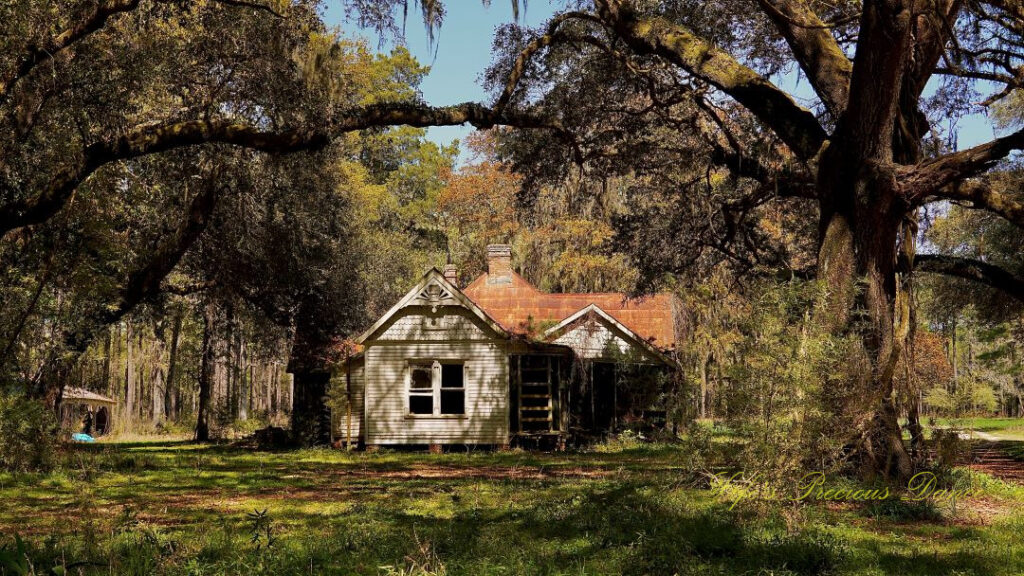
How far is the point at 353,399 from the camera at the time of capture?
23625 mm

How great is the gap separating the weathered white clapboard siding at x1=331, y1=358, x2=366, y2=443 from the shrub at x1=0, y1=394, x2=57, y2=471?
949 centimetres

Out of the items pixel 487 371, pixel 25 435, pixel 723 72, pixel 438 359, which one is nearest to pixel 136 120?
pixel 25 435

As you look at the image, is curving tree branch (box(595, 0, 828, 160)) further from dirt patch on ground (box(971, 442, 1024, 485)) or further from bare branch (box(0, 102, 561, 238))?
dirt patch on ground (box(971, 442, 1024, 485))

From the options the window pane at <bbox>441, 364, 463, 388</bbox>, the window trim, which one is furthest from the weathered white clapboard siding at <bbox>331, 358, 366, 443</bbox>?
the window pane at <bbox>441, 364, 463, 388</bbox>

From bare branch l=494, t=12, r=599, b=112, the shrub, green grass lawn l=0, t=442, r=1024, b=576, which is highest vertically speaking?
bare branch l=494, t=12, r=599, b=112

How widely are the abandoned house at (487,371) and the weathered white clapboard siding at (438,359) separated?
28mm

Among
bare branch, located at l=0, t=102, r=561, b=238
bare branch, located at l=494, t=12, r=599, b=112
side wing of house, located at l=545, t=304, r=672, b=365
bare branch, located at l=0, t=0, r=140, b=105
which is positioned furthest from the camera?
side wing of house, located at l=545, t=304, r=672, b=365

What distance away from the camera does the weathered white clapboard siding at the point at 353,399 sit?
925 inches

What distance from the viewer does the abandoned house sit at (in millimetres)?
23000

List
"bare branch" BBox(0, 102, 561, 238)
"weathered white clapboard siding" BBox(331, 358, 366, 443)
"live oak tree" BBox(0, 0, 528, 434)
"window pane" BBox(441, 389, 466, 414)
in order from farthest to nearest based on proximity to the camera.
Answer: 1. "window pane" BBox(441, 389, 466, 414)
2. "weathered white clapboard siding" BBox(331, 358, 366, 443)
3. "live oak tree" BBox(0, 0, 528, 434)
4. "bare branch" BBox(0, 102, 561, 238)

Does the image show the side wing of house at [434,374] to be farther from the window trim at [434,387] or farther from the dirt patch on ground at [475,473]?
the dirt patch on ground at [475,473]

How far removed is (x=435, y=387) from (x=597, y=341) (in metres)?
5.27

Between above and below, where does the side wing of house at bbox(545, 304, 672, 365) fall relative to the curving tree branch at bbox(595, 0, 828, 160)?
below

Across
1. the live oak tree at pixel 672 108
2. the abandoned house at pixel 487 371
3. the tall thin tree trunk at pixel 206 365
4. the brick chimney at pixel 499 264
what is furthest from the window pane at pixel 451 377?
the live oak tree at pixel 672 108
